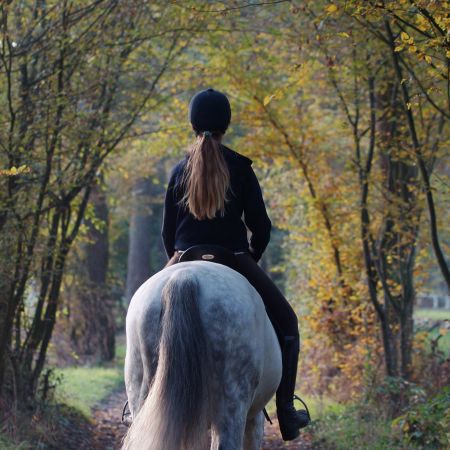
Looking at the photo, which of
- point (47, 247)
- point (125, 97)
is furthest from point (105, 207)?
point (47, 247)

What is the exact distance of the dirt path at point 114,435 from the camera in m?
8.83

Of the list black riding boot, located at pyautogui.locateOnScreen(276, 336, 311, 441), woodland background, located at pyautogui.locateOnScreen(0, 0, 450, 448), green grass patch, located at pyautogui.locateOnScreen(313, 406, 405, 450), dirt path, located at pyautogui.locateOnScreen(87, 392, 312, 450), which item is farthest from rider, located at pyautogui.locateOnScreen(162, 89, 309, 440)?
dirt path, located at pyautogui.locateOnScreen(87, 392, 312, 450)

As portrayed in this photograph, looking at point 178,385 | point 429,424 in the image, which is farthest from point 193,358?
point 429,424

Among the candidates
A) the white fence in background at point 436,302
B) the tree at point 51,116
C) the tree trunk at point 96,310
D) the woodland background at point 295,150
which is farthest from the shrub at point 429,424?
the white fence in background at point 436,302

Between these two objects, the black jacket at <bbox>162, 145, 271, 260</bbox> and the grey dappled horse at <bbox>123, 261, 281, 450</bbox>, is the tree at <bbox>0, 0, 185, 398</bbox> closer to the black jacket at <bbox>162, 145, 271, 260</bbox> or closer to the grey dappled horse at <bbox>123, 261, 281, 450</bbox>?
the black jacket at <bbox>162, 145, 271, 260</bbox>

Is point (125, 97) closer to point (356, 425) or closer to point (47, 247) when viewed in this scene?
point (47, 247)

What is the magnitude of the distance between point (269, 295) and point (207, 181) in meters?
0.79

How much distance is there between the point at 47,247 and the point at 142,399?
423 cm

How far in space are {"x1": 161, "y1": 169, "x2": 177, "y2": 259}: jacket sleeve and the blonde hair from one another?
0.25 metres

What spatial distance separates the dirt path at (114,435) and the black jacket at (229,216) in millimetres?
→ 4339

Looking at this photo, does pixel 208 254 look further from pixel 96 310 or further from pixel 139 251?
pixel 139 251

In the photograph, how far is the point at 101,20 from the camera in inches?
324

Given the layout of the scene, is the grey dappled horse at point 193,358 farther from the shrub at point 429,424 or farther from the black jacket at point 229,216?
the shrub at point 429,424

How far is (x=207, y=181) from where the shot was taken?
4.57 meters
